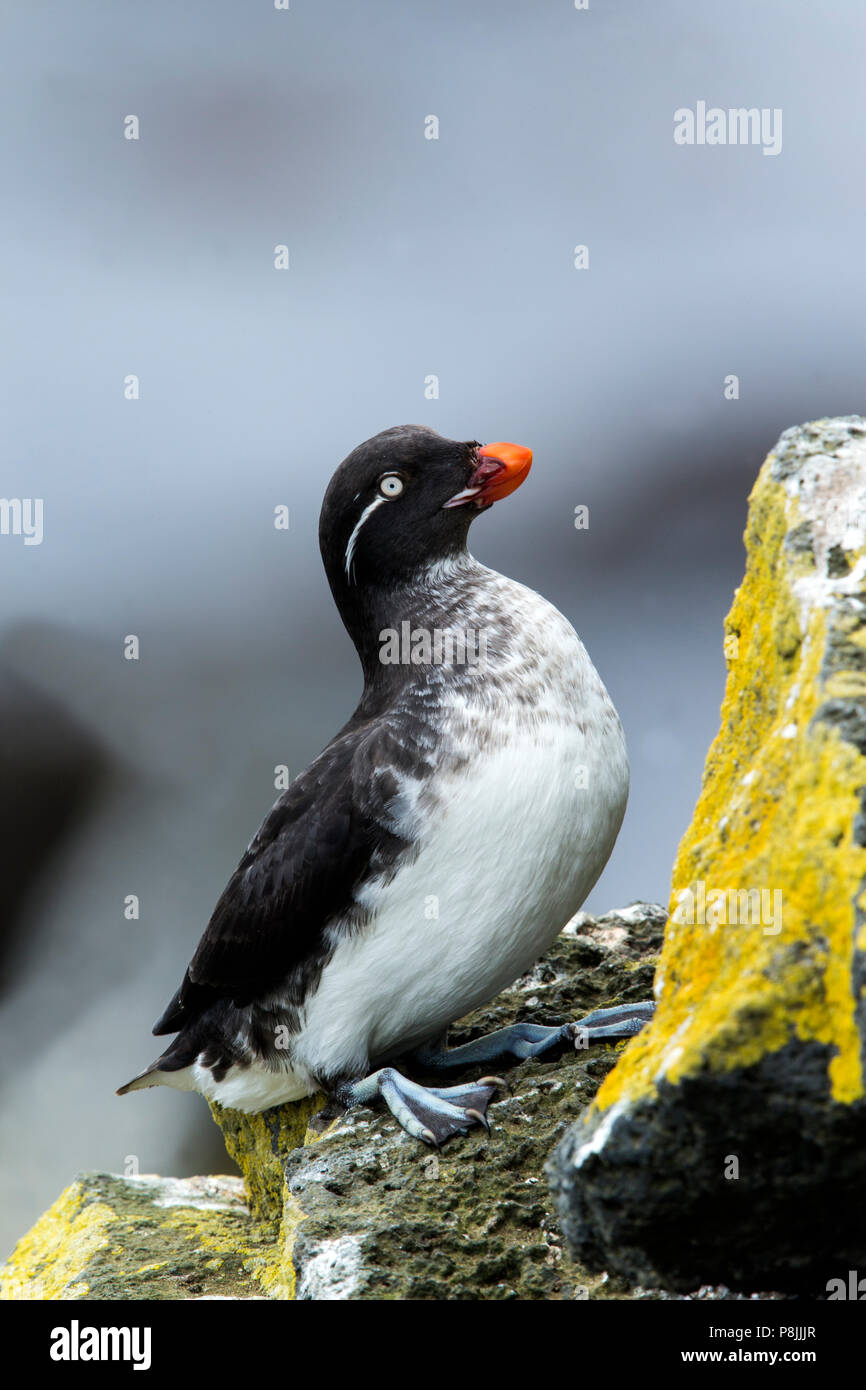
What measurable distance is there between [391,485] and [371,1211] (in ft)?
7.52

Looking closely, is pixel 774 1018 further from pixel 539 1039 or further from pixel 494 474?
pixel 494 474

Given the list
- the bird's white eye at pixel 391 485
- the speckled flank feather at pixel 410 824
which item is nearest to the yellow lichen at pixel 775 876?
the speckled flank feather at pixel 410 824

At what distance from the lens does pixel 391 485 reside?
14.1 ft

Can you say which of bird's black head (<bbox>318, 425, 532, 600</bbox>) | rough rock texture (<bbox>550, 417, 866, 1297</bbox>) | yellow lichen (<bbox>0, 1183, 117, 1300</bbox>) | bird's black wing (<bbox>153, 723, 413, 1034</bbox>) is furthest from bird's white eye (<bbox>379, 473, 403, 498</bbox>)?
yellow lichen (<bbox>0, 1183, 117, 1300</bbox>)

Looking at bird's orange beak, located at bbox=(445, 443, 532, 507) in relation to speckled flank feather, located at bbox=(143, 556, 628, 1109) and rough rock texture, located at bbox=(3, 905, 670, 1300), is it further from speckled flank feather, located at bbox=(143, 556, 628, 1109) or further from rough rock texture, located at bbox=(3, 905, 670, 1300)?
rough rock texture, located at bbox=(3, 905, 670, 1300)

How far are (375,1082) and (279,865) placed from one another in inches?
29.6

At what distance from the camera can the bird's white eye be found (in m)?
4.28

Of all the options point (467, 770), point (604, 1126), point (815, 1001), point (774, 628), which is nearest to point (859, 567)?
point (774, 628)

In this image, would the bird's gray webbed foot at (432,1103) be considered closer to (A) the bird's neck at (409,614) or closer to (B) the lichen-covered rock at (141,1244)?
(B) the lichen-covered rock at (141,1244)

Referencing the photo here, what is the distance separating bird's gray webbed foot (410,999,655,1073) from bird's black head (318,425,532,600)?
160 centimetres

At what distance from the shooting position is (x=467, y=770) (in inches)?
151

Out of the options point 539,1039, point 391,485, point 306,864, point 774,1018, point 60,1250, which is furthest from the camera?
point 60,1250

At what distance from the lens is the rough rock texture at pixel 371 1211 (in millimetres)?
3057

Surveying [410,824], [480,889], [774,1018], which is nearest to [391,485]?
[410,824]
